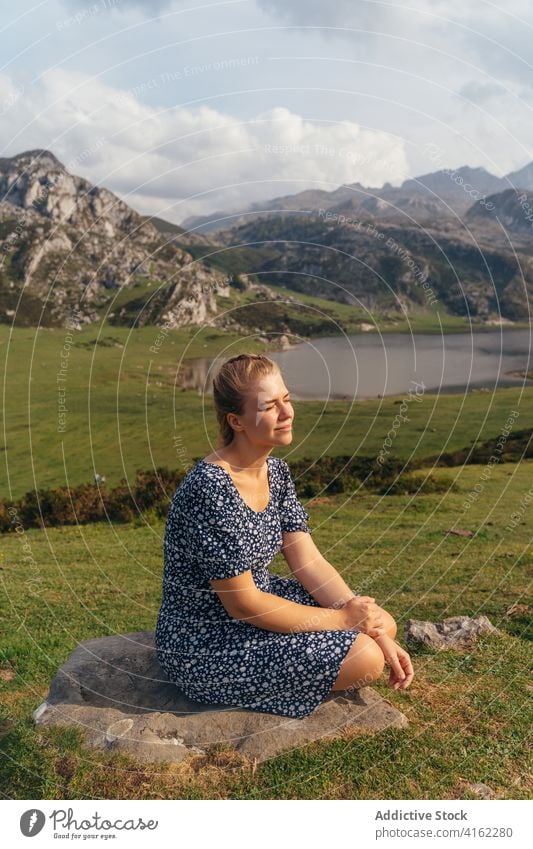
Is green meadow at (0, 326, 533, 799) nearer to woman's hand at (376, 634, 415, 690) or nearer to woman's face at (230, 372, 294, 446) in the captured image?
woman's hand at (376, 634, 415, 690)

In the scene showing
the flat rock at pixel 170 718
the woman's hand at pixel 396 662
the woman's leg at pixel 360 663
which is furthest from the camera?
the woman's hand at pixel 396 662

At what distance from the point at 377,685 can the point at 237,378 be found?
3.42 meters

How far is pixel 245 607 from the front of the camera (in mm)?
5668

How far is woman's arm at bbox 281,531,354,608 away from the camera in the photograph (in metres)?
6.63

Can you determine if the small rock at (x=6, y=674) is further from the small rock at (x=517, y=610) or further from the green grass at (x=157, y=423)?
the green grass at (x=157, y=423)

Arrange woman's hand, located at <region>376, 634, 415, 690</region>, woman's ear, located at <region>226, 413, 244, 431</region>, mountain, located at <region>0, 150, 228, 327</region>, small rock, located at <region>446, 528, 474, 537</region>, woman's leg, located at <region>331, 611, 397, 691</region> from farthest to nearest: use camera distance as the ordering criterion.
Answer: mountain, located at <region>0, 150, 228, 327</region>, small rock, located at <region>446, 528, 474, 537</region>, woman's hand, located at <region>376, 634, 415, 690</region>, woman's ear, located at <region>226, 413, 244, 431</region>, woman's leg, located at <region>331, 611, 397, 691</region>

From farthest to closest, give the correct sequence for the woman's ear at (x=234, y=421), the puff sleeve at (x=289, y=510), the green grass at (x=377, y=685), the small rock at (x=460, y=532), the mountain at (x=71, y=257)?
the mountain at (x=71, y=257) → the small rock at (x=460, y=532) → the puff sleeve at (x=289, y=510) → the woman's ear at (x=234, y=421) → the green grass at (x=377, y=685)

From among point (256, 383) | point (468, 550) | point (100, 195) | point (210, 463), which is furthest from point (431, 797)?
point (100, 195)

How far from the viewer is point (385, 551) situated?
15.1 meters

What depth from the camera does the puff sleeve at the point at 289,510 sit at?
6.63 m

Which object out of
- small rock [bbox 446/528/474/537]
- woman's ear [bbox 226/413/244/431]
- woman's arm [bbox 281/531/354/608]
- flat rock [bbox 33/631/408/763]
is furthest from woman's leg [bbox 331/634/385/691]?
small rock [bbox 446/528/474/537]

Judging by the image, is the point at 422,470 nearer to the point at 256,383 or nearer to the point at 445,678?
the point at 445,678

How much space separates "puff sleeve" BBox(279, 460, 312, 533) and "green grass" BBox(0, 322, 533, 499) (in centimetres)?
1976

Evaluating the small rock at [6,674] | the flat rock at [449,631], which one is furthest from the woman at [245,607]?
the small rock at [6,674]
